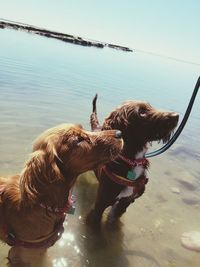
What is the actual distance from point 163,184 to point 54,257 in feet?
12.3

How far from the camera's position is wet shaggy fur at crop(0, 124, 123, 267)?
11.5 ft

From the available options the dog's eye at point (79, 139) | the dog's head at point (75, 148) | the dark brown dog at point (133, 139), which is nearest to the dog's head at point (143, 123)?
the dark brown dog at point (133, 139)

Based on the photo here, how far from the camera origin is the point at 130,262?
17.9ft

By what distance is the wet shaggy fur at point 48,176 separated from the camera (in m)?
3.51

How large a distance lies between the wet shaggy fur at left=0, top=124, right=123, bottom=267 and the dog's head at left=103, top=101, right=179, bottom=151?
1137mm

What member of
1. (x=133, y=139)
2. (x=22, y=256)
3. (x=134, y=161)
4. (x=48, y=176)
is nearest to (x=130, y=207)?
(x=134, y=161)

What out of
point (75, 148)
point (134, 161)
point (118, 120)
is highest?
point (75, 148)

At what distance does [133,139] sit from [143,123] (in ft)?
0.88

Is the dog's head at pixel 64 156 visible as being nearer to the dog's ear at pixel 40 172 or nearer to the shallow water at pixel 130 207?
the dog's ear at pixel 40 172

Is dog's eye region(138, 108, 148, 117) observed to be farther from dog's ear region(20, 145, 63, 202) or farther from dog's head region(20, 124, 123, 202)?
dog's ear region(20, 145, 63, 202)

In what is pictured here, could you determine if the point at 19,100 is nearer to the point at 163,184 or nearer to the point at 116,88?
the point at 163,184

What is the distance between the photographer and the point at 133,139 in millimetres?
5129

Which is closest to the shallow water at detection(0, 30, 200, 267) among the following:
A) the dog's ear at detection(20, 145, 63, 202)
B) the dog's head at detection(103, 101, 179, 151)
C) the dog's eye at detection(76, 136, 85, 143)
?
the dog's head at detection(103, 101, 179, 151)

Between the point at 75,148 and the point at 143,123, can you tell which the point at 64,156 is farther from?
the point at 143,123
